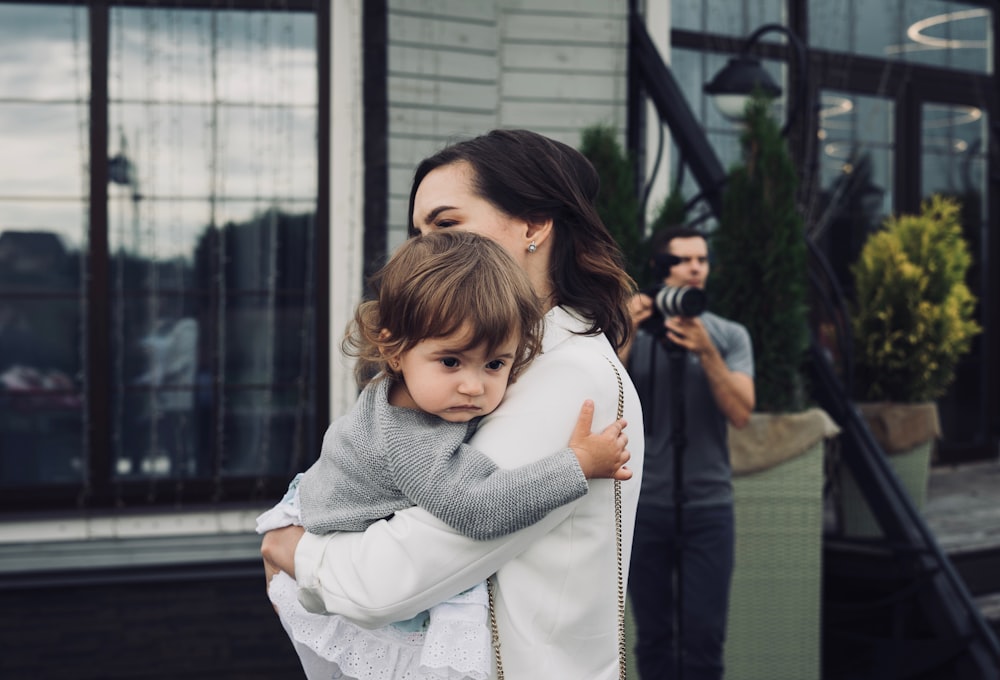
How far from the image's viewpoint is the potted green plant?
6133mm

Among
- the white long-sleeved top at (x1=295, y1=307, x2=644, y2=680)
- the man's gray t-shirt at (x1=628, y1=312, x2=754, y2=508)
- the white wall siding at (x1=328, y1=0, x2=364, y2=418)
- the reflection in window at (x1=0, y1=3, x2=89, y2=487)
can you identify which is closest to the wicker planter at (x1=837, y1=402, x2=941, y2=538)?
the man's gray t-shirt at (x1=628, y1=312, x2=754, y2=508)

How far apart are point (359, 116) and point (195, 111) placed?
70 centimetres

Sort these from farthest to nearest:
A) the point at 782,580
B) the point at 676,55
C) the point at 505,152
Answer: the point at 676,55, the point at 782,580, the point at 505,152

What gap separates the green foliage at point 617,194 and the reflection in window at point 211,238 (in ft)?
4.15

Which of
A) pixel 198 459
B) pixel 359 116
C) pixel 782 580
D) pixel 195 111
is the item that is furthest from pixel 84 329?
pixel 782 580

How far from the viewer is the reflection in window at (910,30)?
761 cm

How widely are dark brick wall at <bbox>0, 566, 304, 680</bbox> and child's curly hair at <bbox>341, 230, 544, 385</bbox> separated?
3597mm

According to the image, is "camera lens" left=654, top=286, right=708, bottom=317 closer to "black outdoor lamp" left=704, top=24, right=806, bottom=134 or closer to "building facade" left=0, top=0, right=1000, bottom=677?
"building facade" left=0, top=0, right=1000, bottom=677

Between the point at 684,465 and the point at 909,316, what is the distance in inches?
113


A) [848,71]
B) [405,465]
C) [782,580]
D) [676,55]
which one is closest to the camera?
[405,465]

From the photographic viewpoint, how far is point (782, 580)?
4.85 metres

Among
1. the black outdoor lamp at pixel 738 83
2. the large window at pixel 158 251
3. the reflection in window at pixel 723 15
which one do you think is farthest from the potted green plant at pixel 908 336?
the large window at pixel 158 251

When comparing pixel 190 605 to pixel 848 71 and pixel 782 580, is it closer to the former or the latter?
pixel 782 580

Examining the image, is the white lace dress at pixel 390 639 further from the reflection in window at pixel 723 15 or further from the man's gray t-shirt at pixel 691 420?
the reflection in window at pixel 723 15
